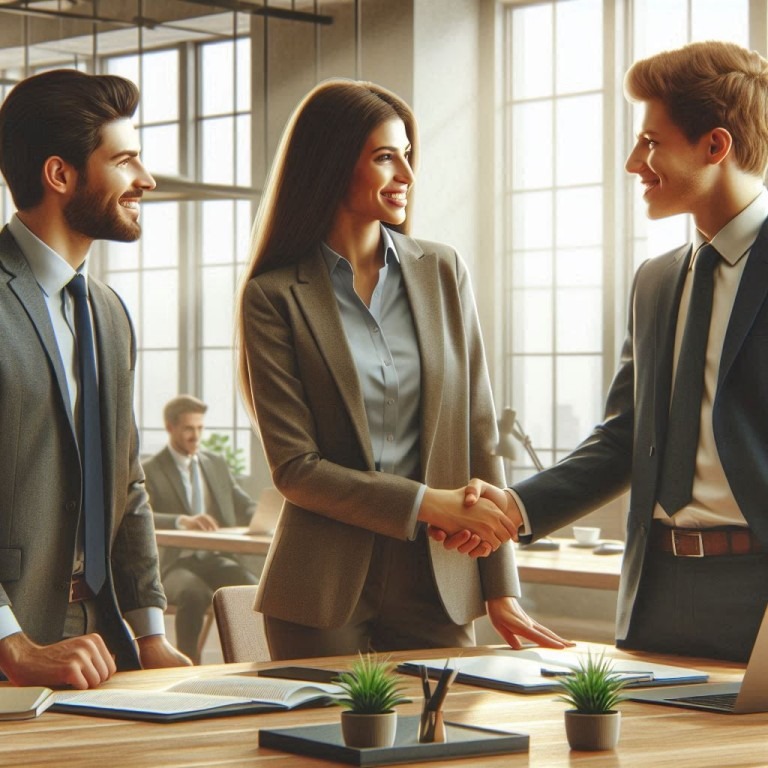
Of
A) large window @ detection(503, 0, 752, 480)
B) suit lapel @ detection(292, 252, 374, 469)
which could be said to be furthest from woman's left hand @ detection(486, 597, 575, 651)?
large window @ detection(503, 0, 752, 480)

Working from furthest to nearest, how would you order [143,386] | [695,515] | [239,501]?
[143,386] → [239,501] → [695,515]

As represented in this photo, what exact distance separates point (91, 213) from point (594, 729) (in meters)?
1.36

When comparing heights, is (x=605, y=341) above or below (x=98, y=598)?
above

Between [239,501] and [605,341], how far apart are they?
239 cm

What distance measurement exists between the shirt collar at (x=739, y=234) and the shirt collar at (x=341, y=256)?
2.01 ft

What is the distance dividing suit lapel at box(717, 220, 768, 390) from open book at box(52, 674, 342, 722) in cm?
87

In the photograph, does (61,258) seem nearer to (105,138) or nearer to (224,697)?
(105,138)

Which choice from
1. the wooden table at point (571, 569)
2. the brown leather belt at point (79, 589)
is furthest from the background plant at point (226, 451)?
the brown leather belt at point (79, 589)

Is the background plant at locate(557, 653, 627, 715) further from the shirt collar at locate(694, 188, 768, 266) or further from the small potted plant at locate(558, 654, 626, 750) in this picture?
the shirt collar at locate(694, 188, 768, 266)

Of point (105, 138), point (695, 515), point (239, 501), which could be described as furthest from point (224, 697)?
point (239, 501)

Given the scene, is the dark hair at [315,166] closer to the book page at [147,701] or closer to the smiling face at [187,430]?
the book page at [147,701]

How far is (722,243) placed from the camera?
2.33 meters

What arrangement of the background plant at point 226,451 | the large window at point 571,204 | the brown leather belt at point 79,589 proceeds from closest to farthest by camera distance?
the brown leather belt at point 79,589, the large window at point 571,204, the background plant at point 226,451

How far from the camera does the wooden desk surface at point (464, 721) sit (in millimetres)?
1438
